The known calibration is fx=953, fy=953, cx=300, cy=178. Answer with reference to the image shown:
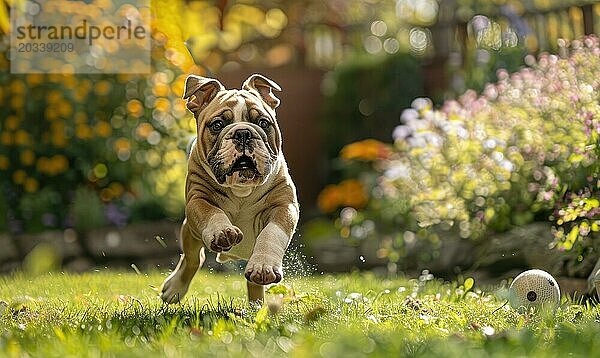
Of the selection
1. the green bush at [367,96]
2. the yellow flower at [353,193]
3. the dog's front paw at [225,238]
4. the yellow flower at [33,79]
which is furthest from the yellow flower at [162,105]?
the dog's front paw at [225,238]

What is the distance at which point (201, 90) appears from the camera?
3.85 meters

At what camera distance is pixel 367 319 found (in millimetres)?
3564

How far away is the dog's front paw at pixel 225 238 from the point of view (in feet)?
11.0

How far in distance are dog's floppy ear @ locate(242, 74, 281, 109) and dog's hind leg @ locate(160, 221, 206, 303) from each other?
2.03ft

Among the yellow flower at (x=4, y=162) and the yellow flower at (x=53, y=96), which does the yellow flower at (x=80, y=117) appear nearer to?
the yellow flower at (x=53, y=96)

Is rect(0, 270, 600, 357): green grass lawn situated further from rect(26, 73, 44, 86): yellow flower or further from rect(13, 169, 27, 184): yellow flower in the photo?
rect(26, 73, 44, 86): yellow flower

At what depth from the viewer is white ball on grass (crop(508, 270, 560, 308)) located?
3914 millimetres

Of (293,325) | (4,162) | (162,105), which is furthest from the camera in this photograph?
(162,105)

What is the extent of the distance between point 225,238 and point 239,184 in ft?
0.90

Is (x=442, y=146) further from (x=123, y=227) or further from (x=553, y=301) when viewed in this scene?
(x=553, y=301)

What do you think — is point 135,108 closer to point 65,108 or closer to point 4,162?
point 65,108

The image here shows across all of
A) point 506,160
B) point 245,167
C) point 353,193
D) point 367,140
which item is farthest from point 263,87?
point 367,140

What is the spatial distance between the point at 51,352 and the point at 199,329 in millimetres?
583

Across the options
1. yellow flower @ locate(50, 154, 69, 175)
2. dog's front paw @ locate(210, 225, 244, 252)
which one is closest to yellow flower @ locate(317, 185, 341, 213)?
yellow flower @ locate(50, 154, 69, 175)
